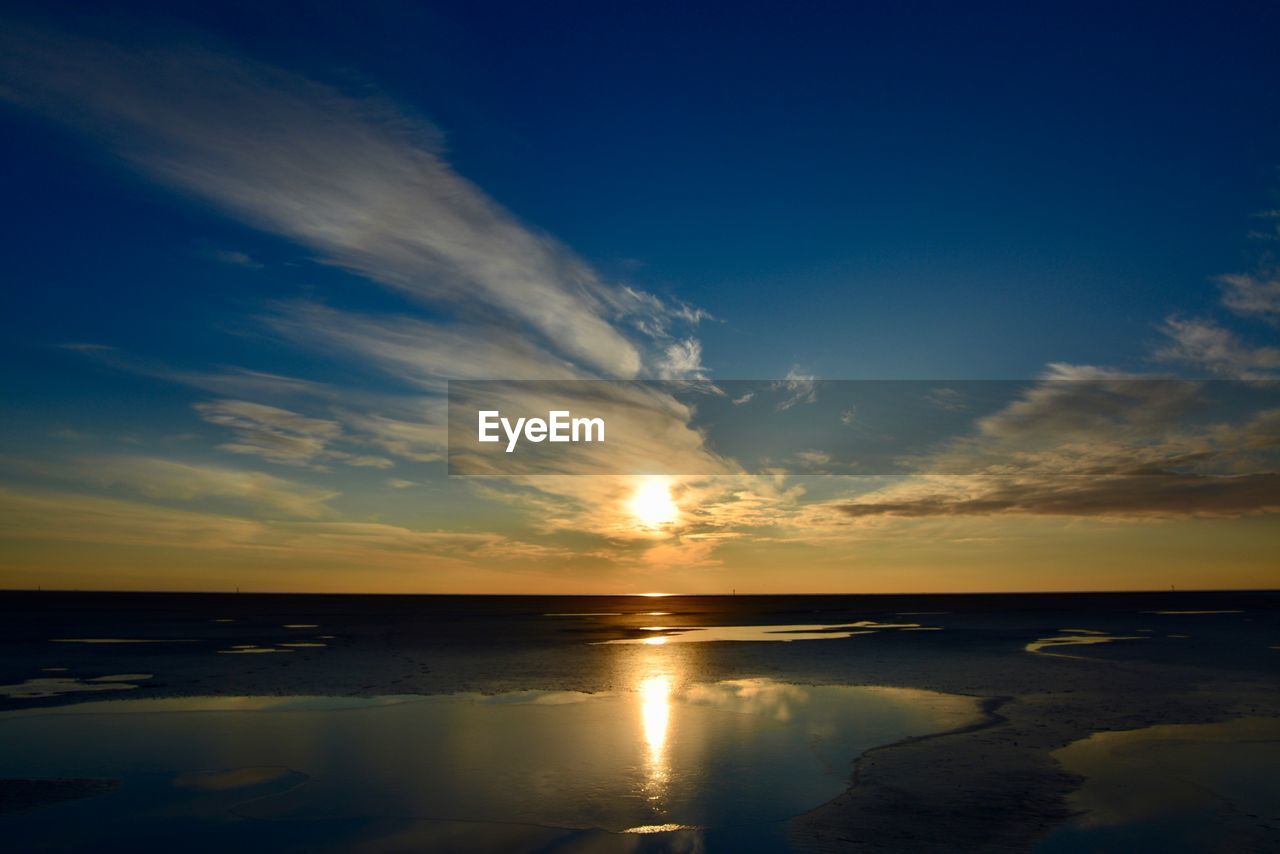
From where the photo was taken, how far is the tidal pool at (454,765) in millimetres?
10844

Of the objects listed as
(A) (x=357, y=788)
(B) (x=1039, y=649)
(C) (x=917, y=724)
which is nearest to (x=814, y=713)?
(C) (x=917, y=724)

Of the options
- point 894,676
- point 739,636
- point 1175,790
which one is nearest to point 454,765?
point 1175,790

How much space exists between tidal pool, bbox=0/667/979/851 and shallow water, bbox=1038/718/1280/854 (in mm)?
3372

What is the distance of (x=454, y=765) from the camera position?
47.4 ft

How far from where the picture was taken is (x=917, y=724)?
1802 centimetres

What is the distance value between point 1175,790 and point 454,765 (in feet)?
38.2

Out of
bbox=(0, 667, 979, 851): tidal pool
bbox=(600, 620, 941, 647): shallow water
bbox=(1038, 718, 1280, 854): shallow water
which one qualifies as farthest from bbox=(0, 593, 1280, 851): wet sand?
bbox=(600, 620, 941, 647): shallow water

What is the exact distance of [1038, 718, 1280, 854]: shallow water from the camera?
10.3 m

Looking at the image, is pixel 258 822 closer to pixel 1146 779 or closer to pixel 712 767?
pixel 712 767

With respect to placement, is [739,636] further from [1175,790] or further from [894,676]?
[1175,790]

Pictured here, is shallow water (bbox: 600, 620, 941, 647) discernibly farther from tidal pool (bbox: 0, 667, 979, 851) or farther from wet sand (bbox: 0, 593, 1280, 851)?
tidal pool (bbox: 0, 667, 979, 851)

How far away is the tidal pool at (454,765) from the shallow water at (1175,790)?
3372mm

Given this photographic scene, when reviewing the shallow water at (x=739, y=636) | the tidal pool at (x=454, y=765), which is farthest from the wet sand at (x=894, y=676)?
the shallow water at (x=739, y=636)

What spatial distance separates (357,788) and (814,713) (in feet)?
36.2
